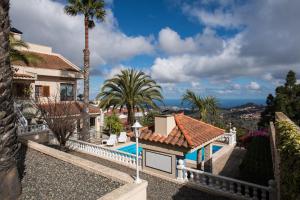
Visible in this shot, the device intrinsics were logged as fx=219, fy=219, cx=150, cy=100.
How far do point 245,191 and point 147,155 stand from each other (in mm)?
5584

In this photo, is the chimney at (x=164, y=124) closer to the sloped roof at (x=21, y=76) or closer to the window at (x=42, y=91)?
the sloped roof at (x=21, y=76)

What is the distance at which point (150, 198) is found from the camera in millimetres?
10516

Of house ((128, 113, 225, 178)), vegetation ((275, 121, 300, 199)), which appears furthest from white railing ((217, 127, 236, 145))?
vegetation ((275, 121, 300, 199))

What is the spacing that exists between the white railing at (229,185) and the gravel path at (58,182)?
4.96 meters

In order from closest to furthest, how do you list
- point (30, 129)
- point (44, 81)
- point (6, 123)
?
point (6, 123) → point (30, 129) → point (44, 81)

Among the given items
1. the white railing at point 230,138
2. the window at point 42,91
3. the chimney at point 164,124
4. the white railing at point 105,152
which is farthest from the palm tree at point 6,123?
the window at point 42,91

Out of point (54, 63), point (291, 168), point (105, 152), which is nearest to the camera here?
point (291, 168)

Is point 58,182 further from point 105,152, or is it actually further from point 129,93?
point 129,93

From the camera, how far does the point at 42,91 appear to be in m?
25.2

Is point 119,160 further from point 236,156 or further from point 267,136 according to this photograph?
point 267,136

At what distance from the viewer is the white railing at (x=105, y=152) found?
14898 mm

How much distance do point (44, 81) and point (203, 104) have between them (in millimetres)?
18883

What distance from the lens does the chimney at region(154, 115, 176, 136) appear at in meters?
12.7

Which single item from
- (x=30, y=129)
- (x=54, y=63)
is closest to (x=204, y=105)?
(x=30, y=129)
